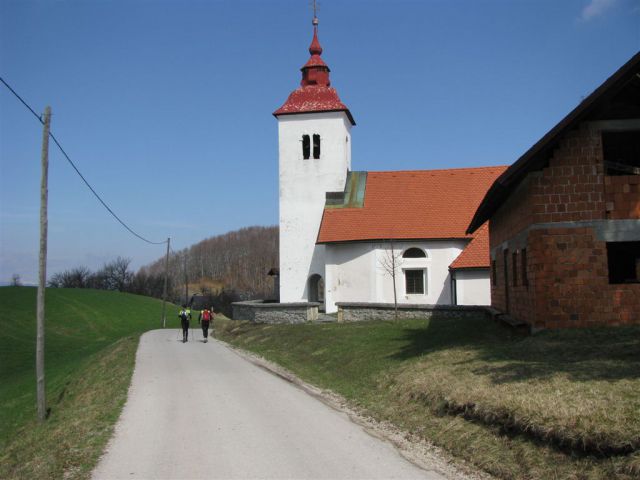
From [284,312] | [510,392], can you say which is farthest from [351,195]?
[510,392]

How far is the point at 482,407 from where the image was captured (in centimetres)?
902

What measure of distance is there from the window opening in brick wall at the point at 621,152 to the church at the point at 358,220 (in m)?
14.0

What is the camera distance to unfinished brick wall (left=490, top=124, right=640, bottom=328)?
1444 centimetres

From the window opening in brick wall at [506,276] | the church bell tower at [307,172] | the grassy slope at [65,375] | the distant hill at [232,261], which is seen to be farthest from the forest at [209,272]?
the window opening in brick wall at [506,276]

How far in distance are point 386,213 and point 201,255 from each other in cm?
11326

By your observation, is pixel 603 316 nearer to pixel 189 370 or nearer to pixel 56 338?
pixel 189 370

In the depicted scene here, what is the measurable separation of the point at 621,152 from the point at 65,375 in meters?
21.3

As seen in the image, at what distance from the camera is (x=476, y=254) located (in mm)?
30234

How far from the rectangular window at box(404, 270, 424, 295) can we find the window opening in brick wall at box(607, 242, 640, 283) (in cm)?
1705

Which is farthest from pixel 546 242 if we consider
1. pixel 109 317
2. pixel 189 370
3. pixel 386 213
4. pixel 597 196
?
pixel 109 317

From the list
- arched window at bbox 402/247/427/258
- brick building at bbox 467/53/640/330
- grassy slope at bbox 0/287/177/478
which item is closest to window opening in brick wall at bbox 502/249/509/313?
brick building at bbox 467/53/640/330

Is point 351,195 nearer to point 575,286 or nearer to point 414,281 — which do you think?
point 414,281

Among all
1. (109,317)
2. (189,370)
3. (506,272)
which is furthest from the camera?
(109,317)

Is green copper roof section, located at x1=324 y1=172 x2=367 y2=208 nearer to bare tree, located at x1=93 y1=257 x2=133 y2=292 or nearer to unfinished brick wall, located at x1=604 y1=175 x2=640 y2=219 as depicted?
unfinished brick wall, located at x1=604 y1=175 x2=640 y2=219
